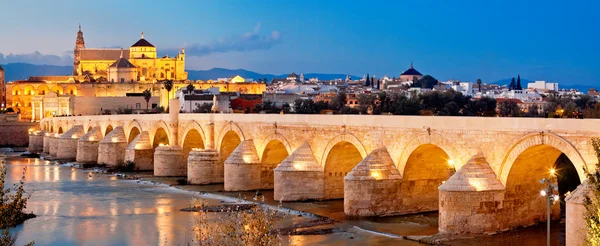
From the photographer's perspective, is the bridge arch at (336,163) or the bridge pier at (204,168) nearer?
the bridge arch at (336,163)

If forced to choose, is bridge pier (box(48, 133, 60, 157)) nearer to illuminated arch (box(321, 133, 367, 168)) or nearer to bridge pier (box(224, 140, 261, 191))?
bridge pier (box(224, 140, 261, 191))

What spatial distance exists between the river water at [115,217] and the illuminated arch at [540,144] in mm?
2509

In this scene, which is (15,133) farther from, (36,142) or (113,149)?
(113,149)

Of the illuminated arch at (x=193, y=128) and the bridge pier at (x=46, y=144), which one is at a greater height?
the illuminated arch at (x=193, y=128)

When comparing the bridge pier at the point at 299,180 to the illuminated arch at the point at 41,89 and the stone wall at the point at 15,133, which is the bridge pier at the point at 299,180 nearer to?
the stone wall at the point at 15,133

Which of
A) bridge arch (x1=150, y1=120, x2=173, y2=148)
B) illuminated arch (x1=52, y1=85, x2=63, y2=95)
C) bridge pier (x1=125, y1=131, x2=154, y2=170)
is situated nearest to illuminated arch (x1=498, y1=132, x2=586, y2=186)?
bridge arch (x1=150, y1=120, x2=173, y2=148)

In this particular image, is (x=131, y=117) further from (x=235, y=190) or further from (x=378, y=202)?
(x=378, y=202)

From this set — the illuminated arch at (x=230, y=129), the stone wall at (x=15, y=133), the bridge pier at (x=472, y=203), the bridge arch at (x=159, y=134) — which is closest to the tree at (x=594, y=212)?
the bridge pier at (x=472, y=203)

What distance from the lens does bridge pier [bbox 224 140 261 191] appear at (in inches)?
1086

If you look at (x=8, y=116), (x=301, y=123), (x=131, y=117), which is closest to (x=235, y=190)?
(x=301, y=123)

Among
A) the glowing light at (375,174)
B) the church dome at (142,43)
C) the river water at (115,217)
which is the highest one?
the church dome at (142,43)

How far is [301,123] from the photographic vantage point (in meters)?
25.5

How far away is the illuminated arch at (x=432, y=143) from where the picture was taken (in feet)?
63.2

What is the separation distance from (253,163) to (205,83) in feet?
Answer: 275
